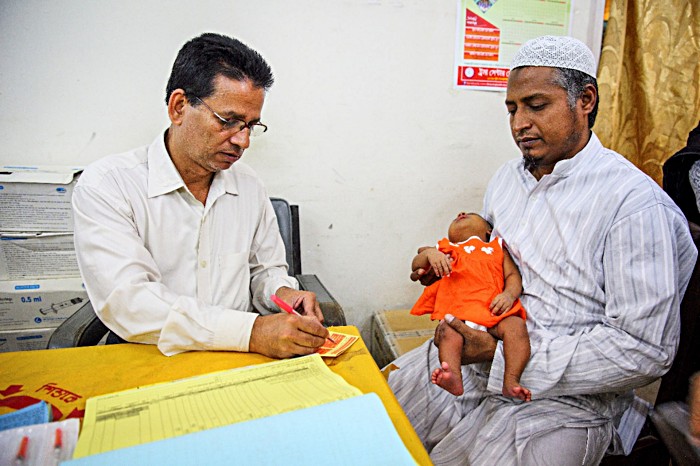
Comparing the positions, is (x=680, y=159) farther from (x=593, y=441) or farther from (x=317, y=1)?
(x=317, y=1)

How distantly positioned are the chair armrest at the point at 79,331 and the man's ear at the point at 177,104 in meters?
0.67

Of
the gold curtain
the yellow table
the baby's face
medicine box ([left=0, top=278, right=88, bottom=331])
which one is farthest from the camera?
the gold curtain

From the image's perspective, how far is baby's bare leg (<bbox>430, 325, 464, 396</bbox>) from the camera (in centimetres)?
121

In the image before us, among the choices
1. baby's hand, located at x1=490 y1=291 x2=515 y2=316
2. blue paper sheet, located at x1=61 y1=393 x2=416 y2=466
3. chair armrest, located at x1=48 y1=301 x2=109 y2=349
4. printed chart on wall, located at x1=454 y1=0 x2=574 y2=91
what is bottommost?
chair armrest, located at x1=48 y1=301 x2=109 y2=349

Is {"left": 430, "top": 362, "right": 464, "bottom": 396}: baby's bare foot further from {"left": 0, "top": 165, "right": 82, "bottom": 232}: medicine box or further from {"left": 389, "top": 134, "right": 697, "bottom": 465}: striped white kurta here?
A: {"left": 0, "top": 165, "right": 82, "bottom": 232}: medicine box

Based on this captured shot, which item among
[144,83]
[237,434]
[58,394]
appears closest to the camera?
[237,434]

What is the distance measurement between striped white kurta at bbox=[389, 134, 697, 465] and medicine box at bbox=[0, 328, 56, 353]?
1599 mm

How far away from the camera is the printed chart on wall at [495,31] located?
2391 mm

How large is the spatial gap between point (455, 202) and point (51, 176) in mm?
2027

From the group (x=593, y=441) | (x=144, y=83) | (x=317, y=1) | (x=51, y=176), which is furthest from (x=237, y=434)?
(x=317, y=1)

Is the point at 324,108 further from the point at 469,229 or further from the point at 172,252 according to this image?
the point at 172,252

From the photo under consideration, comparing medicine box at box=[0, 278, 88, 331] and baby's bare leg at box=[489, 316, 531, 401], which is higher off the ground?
baby's bare leg at box=[489, 316, 531, 401]

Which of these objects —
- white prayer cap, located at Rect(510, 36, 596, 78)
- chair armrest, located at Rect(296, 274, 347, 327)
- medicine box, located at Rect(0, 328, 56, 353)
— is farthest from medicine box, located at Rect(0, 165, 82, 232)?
white prayer cap, located at Rect(510, 36, 596, 78)

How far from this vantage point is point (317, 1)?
219 centimetres
